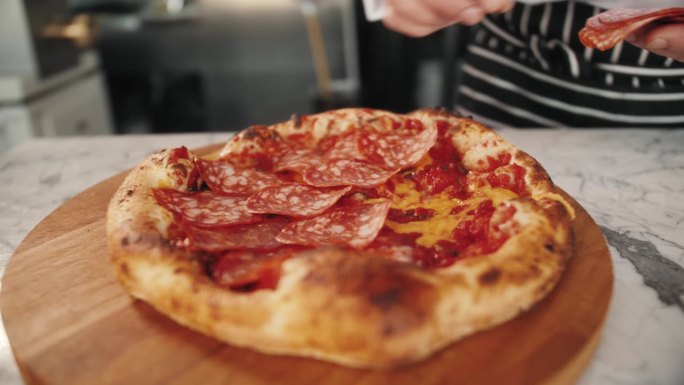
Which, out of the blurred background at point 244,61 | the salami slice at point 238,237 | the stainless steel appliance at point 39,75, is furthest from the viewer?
the blurred background at point 244,61

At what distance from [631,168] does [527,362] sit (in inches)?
36.1

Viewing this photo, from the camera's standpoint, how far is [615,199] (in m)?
1.28

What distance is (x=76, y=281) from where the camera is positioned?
3.05ft

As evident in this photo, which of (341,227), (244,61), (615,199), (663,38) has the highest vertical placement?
(663,38)

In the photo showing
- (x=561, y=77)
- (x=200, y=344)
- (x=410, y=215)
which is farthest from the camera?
(x=561, y=77)

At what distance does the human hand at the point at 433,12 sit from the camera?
110 cm

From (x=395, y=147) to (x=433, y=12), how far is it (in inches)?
11.3

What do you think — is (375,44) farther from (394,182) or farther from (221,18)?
(394,182)

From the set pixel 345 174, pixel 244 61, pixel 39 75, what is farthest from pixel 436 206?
pixel 244 61

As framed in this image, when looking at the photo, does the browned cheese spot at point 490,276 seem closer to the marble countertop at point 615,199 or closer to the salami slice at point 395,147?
the marble countertop at point 615,199

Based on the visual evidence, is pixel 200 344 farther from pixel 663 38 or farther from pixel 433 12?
pixel 663 38

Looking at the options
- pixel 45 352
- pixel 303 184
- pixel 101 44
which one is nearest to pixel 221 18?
pixel 101 44

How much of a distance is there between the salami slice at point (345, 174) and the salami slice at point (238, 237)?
0.45 feet

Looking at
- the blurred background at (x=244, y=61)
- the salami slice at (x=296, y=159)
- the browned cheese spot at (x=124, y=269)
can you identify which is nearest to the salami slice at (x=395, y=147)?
the salami slice at (x=296, y=159)
